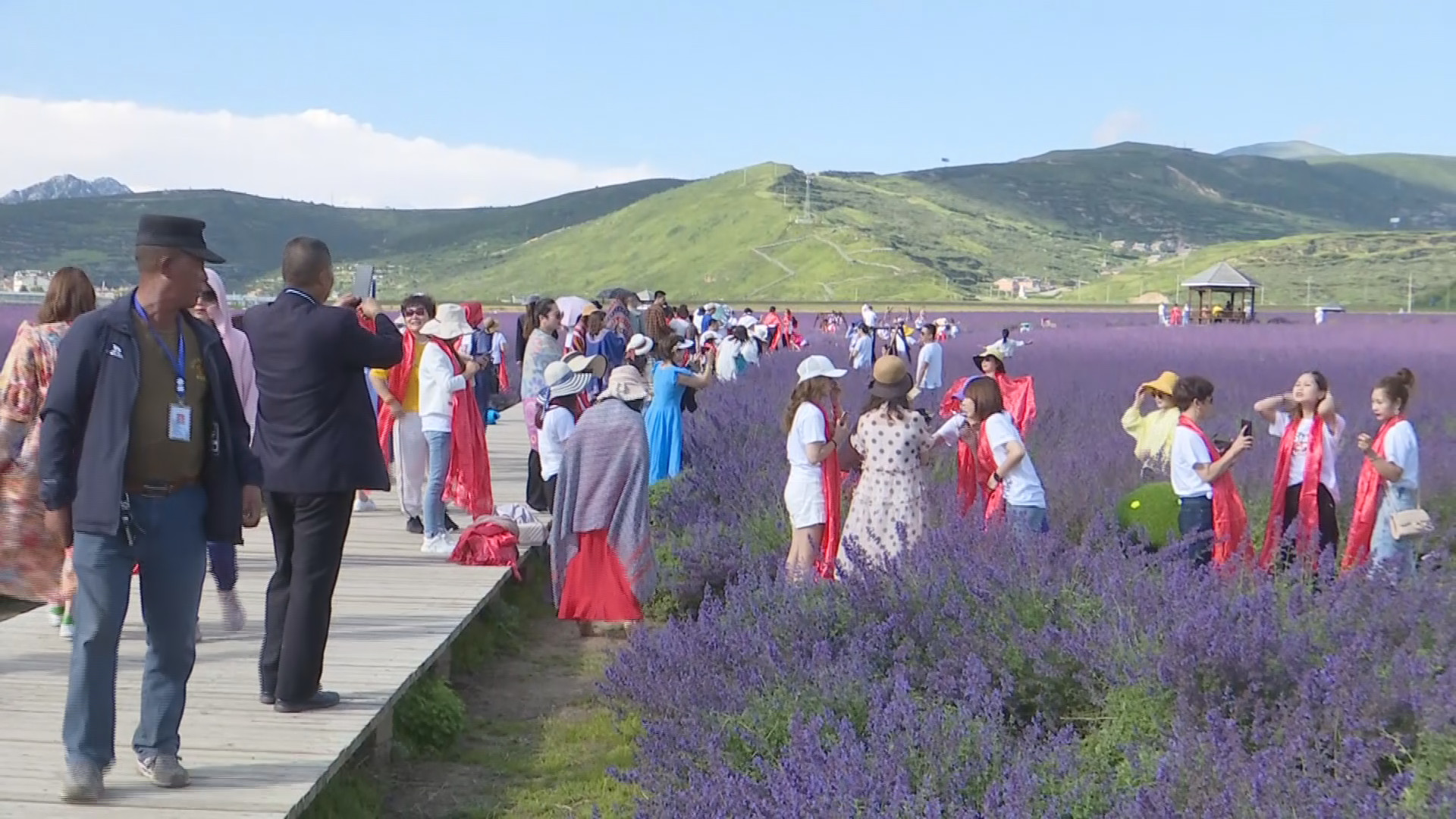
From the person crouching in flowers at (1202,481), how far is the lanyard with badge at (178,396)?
4.72 metres

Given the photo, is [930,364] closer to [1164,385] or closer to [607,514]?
[1164,385]

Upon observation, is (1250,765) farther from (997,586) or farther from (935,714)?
(997,586)

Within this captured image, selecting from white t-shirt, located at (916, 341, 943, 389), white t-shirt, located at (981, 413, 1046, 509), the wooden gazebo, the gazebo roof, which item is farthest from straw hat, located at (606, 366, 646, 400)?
the gazebo roof

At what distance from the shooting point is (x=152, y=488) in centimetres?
413

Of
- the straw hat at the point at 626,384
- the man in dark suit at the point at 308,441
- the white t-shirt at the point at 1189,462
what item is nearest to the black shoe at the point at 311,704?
the man in dark suit at the point at 308,441

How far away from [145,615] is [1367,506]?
5785mm

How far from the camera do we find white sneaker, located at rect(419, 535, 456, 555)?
8883 millimetres

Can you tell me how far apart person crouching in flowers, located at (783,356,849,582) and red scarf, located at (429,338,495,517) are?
2214mm

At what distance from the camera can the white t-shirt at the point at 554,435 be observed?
9.06m

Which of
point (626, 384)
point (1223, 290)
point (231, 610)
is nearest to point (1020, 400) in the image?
point (626, 384)

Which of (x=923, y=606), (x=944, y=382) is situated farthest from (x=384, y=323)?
(x=944, y=382)

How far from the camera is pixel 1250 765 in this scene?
3.86m

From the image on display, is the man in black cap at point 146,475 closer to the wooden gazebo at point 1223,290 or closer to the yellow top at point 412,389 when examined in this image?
the yellow top at point 412,389

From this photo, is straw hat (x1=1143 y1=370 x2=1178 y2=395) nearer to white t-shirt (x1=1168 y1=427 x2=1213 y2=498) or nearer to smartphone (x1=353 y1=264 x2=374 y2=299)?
white t-shirt (x1=1168 y1=427 x2=1213 y2=498)
